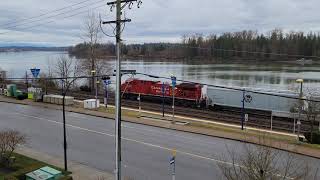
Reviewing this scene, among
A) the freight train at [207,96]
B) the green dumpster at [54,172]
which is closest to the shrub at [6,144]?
the green dumpster at [54,172]

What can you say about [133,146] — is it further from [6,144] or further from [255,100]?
[255,100]

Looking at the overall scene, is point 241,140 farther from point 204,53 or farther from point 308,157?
point 204,53

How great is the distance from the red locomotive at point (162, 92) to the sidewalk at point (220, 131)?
735 centimetres

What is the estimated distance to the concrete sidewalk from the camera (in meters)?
19.8

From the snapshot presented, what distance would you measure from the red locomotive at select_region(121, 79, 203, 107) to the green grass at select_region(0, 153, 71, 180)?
23.3 meters

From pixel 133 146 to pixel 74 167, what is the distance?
5380mm

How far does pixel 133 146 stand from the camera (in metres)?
25.9

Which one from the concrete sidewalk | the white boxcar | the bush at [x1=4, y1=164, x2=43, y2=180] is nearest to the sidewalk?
the white boxcar

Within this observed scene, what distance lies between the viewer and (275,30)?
148500 mm

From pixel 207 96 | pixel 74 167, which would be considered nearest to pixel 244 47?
pixel 207 96

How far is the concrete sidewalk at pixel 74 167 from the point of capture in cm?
1981

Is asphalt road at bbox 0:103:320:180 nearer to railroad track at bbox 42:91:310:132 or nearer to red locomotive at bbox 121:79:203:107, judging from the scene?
railroad track at bbox 42:91:310:132

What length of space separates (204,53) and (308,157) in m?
117

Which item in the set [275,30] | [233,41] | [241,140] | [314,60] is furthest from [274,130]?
[275,30]
